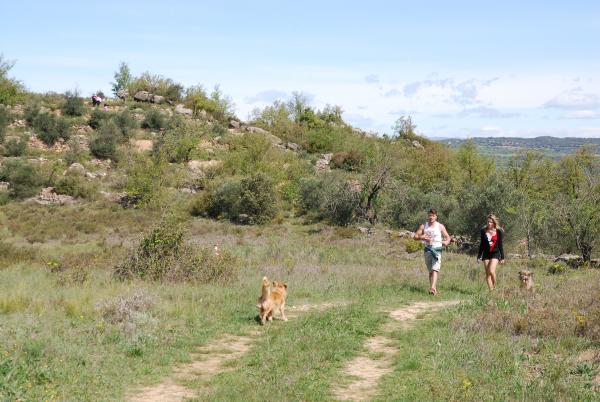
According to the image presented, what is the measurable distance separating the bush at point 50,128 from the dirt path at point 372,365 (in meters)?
42.3

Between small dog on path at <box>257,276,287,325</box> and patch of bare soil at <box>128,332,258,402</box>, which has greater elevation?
small dog on path at <box>257,276,287,325</box>

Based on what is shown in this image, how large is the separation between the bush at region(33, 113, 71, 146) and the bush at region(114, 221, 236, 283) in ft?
122

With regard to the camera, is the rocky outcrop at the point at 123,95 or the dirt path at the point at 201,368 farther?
the rocky outcrop at the point at 123,95

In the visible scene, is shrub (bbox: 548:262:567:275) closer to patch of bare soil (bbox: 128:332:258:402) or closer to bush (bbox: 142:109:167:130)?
patch of bare soil (bbox: 128:332:258:402)

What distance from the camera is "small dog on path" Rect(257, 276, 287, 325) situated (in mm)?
9430

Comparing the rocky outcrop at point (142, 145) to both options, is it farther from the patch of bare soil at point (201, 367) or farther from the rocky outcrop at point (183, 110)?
the patch of bare soil at point (201, 367)

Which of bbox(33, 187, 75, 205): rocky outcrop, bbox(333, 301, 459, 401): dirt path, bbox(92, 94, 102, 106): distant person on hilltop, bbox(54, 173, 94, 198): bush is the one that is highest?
bbox(92, 94, 102, 106): distant person on hilltop

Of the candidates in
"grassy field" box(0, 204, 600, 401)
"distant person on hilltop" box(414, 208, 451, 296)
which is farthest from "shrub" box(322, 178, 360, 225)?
"distant person on hilltop" box(414, 208, 451, 296)

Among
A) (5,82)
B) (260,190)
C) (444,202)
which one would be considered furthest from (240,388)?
(5,82)

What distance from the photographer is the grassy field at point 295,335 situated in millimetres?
6402

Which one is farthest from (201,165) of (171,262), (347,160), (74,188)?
(171,262)

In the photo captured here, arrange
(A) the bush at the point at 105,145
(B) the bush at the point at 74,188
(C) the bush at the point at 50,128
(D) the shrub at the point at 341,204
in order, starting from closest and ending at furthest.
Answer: (D) the shrub at the point at 341,204
(B) the bush at the point at 74,188
(A) the bush at the point at 105,145
(C) the bush at the point at 50,128

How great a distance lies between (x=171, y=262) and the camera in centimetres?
1309

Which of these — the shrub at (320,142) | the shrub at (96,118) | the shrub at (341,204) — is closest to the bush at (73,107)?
the shrub at (96,118)
